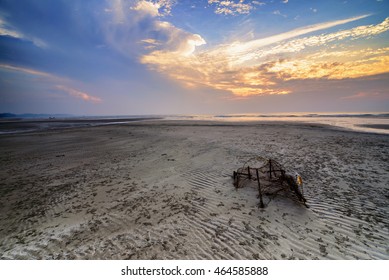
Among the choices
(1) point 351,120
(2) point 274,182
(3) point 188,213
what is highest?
(1) point 351,120

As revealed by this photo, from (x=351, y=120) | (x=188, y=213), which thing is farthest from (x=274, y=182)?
(x=351, y=120)

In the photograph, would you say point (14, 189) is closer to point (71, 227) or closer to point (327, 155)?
point (71, 227)

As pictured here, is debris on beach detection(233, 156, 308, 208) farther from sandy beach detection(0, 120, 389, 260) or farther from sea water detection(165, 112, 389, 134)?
sea water detection(165, 112, 389, 134)

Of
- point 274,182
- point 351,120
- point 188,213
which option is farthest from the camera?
point 351,120

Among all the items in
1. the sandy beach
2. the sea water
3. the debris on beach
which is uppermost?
the sea water

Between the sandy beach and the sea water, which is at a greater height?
the sea water

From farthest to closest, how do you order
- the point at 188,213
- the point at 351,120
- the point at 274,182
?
the point at 351,120
the point at 274,182
the point at 188,213

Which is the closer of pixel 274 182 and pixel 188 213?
pixel 188 213

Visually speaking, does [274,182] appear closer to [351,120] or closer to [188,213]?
[188,213]

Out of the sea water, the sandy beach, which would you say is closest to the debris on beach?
the sandy beach

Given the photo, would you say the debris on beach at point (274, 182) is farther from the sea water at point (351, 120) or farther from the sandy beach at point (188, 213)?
the sea water at point (351, 120)

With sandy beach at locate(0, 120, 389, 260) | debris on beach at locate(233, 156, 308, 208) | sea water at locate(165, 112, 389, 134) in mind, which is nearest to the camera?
sandy beach at locate(0, 120, 389, 260)

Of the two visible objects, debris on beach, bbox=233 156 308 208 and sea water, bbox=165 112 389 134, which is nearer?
debris on beach, bbox=233 156 308 208
